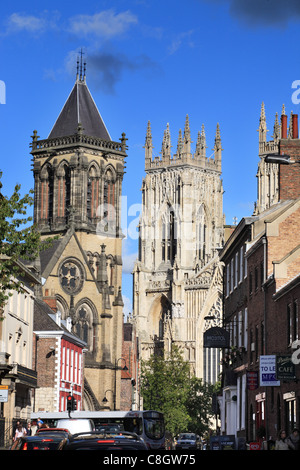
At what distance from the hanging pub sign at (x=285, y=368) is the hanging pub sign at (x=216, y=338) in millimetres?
14140

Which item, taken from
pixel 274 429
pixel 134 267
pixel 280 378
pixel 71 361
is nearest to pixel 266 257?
pixel 274 429

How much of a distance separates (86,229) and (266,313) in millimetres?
59187

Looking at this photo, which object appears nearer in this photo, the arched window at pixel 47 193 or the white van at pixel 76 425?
the white van at pixel 76 425

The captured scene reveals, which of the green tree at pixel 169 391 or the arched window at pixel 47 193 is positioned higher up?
the arched window at pixel 47 193

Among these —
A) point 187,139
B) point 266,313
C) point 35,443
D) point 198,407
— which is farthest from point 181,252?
point 35,443

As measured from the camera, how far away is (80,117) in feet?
362

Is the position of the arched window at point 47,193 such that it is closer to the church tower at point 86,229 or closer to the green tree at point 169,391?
the church tower at point 86,229

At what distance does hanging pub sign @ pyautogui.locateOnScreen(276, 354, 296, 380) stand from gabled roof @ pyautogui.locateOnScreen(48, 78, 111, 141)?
74.9 metres

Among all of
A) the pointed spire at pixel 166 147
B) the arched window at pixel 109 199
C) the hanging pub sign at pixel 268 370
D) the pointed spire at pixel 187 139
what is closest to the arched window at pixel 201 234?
the pointed spire at pixel 187 139

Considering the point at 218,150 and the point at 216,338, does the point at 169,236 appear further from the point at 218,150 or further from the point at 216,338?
the point at 216,338

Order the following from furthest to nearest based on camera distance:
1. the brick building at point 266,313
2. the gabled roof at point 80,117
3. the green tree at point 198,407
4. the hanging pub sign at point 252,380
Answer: the gabled roof at point 80,117, the green tree at point 198,407, the hanging pub sign at point 252,380, the brick building at point 266,313

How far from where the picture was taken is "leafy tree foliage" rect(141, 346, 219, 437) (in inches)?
3944

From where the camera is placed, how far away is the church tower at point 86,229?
97438mm

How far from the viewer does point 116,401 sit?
97.6 metres
